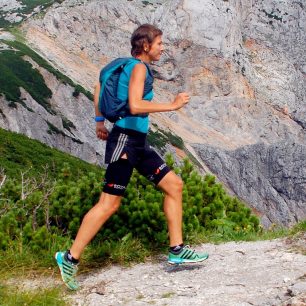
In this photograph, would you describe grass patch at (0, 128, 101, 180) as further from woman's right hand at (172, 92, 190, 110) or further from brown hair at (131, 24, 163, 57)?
woman's right hand at (172, 92, 190, 110)

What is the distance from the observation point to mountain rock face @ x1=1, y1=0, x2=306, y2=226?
62.8 m

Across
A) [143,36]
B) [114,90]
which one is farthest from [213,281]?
[143,36]

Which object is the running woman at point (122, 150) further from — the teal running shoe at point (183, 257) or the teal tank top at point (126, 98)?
the teal running shoe at point (183, 257)

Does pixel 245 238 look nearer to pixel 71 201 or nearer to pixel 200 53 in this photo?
pixel 71 201

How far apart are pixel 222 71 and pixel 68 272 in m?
78.7

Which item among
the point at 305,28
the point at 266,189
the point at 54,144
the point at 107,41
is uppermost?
the point at 305,28

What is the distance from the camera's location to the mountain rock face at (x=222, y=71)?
206 feet

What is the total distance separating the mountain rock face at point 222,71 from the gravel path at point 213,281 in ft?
180

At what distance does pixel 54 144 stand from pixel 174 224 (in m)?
41.4

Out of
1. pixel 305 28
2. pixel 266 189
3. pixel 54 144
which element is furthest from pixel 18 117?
pixel 305 28

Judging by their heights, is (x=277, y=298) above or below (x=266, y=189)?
above

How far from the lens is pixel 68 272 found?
5.10m

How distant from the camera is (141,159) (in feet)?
17.6

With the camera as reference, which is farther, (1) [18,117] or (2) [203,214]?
(1) [18,117]
